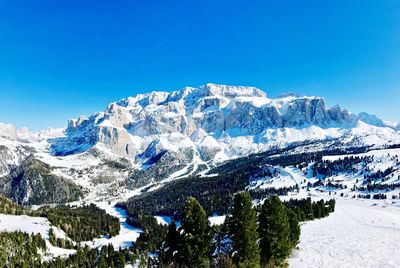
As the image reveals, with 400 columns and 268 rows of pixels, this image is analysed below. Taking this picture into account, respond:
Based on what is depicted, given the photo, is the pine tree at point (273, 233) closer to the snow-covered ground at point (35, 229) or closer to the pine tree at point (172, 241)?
the pine tree at point (172, 241)

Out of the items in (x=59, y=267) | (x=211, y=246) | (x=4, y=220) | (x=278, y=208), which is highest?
(x=278, y=208)

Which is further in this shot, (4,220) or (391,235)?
(4,220)

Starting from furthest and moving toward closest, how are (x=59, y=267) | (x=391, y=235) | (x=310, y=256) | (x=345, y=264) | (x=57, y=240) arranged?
(x=57, y=240) < (x=59, y=267) < (x=391, y=235) < (x=310, y=256) < (x=345, y=264)

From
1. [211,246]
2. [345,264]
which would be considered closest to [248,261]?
[211,246]

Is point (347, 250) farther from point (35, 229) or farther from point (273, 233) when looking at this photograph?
point (35, 229)

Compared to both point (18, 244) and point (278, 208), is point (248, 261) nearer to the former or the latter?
point (278, 208)

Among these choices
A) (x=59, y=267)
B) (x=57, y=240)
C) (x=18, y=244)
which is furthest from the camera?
(x=57, y=240)

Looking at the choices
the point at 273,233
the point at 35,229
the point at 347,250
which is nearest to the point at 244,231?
the point at 273,233

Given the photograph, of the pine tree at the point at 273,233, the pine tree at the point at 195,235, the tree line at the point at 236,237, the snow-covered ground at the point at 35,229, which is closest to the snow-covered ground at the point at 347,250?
the pine tree at the point at 273,233
